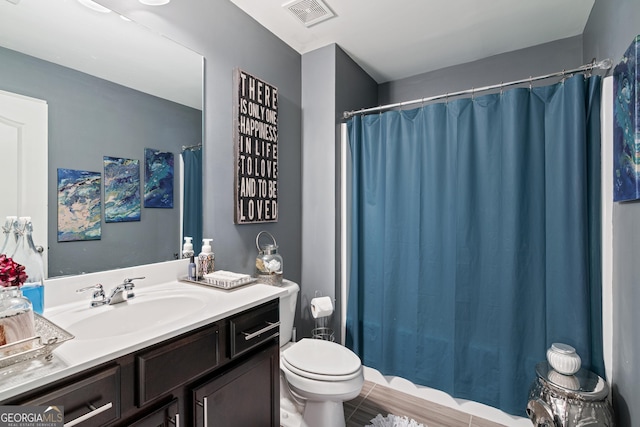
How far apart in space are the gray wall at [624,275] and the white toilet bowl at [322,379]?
3.72 ft

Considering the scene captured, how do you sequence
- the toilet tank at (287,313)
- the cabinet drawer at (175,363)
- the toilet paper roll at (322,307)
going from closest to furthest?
the cabinet drawer at (175,363) → the toilet tank at (287,313) → the toilet paper roll at (322,307)

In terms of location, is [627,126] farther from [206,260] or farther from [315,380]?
[206,260]

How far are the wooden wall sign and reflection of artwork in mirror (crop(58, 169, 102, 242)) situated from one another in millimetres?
686

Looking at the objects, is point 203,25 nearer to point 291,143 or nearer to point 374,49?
point 291,143

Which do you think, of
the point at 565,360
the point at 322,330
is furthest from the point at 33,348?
the point at 565,360

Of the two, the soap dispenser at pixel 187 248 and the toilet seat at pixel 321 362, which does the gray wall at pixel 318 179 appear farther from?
the soap dispenser at pixel 187 248

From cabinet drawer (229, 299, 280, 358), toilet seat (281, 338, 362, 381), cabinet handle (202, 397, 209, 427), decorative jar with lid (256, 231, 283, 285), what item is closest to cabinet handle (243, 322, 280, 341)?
cabinet drawer (229, 299, 280, 358)

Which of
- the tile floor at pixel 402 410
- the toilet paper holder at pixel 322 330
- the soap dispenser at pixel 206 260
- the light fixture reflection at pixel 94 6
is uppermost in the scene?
the light fixture reflection at pixel 94 6

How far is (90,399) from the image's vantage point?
28.5 inches

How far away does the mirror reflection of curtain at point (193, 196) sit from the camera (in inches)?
60.7

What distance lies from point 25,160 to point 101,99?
1.20ft

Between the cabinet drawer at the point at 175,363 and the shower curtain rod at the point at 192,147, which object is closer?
the cabinet drawer at the point at 175,363

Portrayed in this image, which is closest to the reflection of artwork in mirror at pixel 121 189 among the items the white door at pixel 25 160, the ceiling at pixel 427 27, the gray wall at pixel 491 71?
the white door at pixel 25 160

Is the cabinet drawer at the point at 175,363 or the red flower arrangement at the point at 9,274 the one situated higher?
the red flower arrangement at the point at 9,274
